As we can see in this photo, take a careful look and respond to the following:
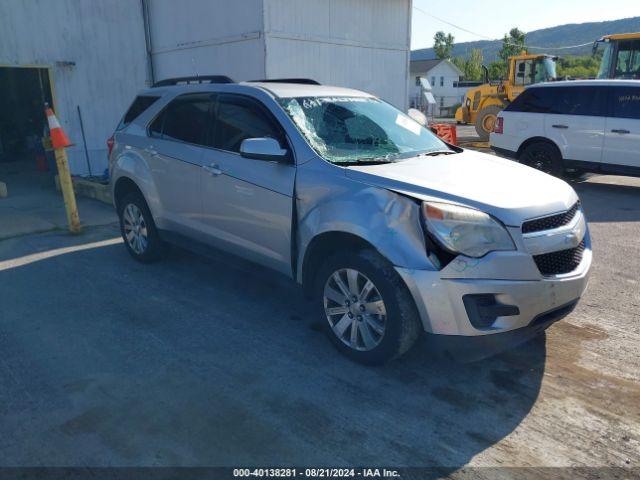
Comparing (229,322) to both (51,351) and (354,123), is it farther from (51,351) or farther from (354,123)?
(354,123)

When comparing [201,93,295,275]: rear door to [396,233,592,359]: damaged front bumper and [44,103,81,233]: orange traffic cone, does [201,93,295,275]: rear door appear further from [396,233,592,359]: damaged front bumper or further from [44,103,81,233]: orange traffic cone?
[44,103,81,233]: orange traffic cone

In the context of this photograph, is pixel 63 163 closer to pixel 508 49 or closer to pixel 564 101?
pixel 564 101

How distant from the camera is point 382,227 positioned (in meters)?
3.26

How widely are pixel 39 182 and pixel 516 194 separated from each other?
421 inches

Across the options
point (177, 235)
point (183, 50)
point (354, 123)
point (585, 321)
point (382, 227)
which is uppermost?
point (183, 50)

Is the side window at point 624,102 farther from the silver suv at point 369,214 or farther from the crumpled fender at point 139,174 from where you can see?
the crumpled fender at point 139,174

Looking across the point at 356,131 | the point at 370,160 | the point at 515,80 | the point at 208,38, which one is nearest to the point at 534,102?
the point at 208,38

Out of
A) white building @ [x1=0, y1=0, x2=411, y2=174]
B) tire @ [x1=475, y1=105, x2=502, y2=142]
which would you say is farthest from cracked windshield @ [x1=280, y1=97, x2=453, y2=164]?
tire @ [x1=475, y1=105, x2=502, y2=142]

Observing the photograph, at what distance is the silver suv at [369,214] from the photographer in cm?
308

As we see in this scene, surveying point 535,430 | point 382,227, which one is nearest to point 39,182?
point 382,227

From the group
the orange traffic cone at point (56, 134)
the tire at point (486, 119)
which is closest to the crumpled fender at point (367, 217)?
the orange traffic cone at point (56, 134)

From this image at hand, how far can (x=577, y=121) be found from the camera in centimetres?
935

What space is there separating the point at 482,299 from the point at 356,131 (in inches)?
71.6

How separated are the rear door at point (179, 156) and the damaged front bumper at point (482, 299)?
2.38 metres
